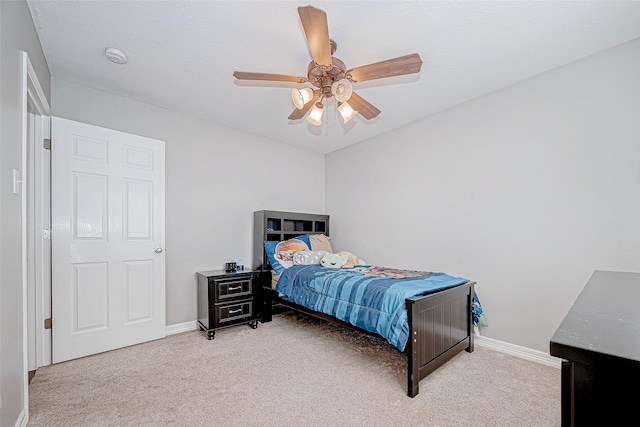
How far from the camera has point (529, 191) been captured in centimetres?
268

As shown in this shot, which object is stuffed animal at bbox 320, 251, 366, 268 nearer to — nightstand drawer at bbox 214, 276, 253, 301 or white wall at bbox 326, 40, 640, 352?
white wall at bbox 326, 40, 640, 352

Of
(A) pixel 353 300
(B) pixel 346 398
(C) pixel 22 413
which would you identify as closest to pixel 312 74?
(A) pixel 353 300

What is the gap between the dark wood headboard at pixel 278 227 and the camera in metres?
3.88

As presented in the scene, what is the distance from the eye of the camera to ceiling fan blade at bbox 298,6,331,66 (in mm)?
1519

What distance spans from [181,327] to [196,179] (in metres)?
1.75

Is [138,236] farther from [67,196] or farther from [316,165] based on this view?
[316,165]

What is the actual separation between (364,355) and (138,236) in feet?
8.39

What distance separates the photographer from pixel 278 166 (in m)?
4.39

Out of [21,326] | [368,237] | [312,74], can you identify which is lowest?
[21,326]

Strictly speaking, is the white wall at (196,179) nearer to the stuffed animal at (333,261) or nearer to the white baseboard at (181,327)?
the white baseboard at (181,327)

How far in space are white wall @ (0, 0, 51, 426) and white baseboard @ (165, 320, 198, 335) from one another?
4.94ft

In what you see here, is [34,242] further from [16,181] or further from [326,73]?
[326,73]

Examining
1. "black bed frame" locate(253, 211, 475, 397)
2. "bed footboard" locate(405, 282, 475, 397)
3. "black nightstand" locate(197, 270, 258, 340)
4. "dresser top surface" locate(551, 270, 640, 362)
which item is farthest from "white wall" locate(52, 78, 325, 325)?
"dresser top surface" locate(551, 270, 640, 362)

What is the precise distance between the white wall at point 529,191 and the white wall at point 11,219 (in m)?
3.47
